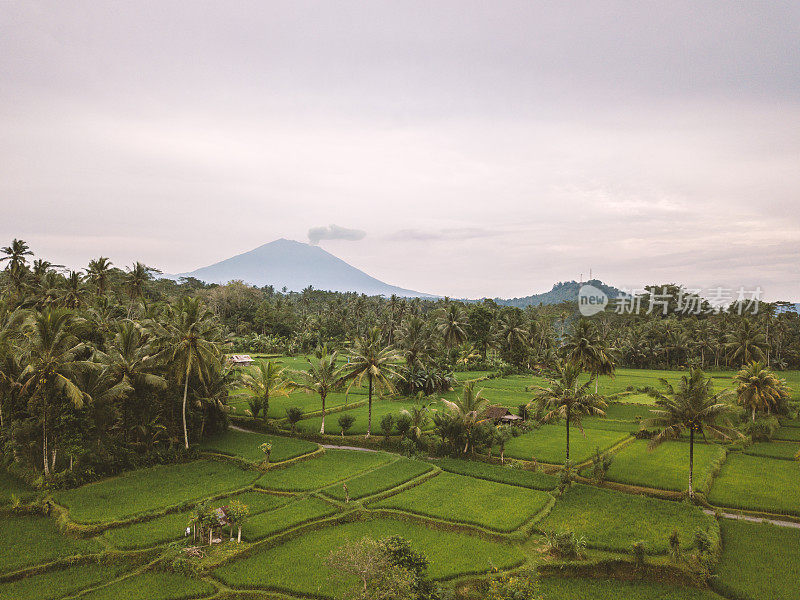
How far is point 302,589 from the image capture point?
49.5 feet

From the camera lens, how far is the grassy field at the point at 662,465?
23.9m

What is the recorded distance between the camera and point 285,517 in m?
19.8

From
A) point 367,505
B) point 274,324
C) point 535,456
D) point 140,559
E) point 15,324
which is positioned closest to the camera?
point 140,559

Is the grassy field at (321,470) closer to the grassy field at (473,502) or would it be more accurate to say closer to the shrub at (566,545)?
the grassy field at (473,502)

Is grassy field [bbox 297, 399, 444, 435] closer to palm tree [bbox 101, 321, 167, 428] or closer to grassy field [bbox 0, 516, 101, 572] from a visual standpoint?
palm tree [bbox 101, 321, 167, 428]

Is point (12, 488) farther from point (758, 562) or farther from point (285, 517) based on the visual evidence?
point (758, 562)

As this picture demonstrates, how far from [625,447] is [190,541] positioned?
27098 millimetres

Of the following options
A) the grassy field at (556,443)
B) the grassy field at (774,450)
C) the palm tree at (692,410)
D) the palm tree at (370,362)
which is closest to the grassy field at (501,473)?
the grassy field at (556,443)

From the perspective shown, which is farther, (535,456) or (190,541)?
(535,456)

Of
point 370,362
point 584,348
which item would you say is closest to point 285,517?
point 370,362

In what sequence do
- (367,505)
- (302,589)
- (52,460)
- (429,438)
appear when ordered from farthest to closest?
(429,438) < (52,460) < (367,505) < (302,589)

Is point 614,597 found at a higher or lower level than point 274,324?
lower

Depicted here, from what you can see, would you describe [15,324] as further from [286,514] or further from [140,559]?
[286,514]

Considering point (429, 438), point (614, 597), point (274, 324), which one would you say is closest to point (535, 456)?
point (429, 438)
